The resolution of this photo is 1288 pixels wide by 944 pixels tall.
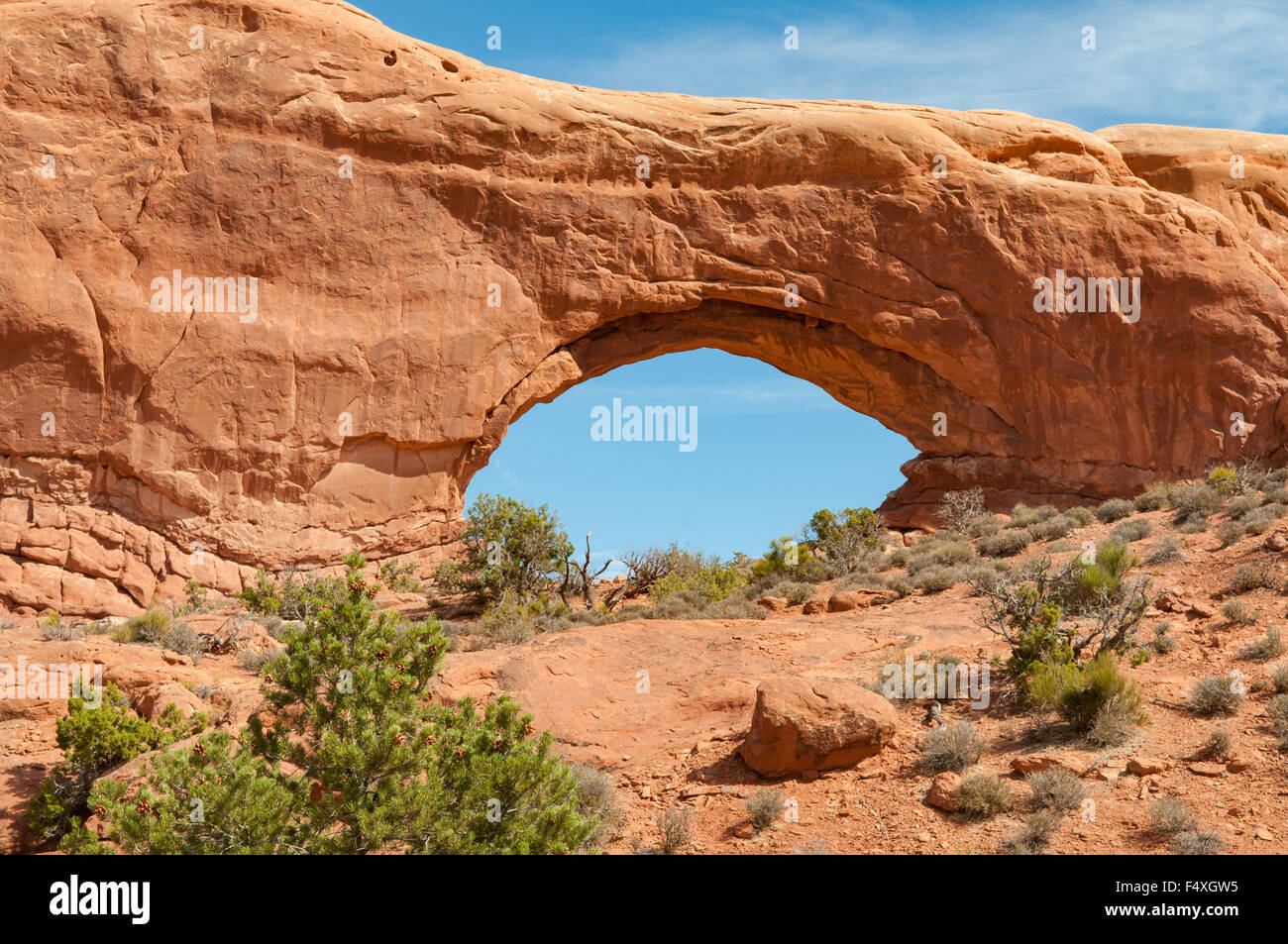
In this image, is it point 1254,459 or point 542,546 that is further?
point 1254,459

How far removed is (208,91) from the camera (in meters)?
17.1

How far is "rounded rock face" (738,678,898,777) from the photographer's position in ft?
27.3

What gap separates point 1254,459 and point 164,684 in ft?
60.7

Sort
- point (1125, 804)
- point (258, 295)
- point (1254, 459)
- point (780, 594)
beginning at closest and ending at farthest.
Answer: point (1125, 804) → point (780, 594) → point (258, 295) → point (1254, 459)

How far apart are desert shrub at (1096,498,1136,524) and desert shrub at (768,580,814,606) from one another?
5205 mm

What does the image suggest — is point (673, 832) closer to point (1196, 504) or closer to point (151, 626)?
point (151, 626)

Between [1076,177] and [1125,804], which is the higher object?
[1076,177]

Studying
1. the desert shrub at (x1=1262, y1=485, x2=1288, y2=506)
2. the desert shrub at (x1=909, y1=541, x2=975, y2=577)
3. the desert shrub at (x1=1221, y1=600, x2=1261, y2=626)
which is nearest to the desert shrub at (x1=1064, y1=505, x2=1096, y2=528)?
the desert shrub at (x1=909, y1=541, x2=975, y2=577)

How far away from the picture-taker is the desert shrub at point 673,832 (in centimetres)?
756

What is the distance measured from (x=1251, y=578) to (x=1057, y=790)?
4571mm

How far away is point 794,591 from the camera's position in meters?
15.0

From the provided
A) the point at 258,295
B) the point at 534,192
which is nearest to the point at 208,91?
the point at 258,295

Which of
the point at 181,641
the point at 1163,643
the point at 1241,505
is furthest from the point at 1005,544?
the point at 181,641

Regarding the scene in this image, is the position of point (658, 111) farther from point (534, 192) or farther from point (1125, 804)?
point (1125, 804)
